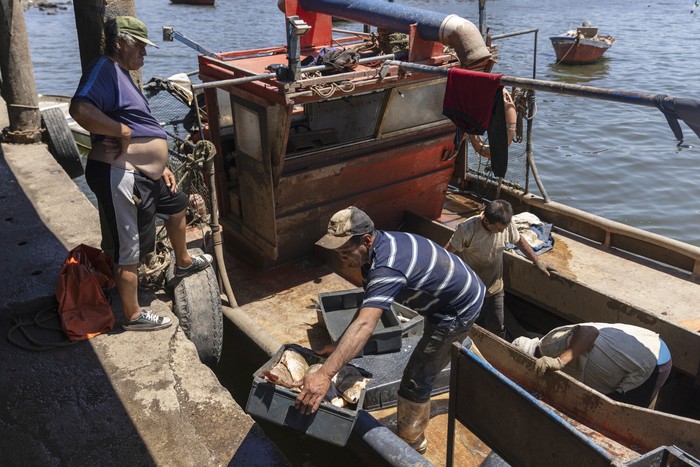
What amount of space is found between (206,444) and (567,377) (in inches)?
108

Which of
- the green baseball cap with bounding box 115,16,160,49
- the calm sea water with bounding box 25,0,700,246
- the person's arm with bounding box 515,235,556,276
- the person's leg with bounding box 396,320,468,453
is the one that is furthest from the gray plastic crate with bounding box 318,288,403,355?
the calm sea water with bounding box 25,0,700,246

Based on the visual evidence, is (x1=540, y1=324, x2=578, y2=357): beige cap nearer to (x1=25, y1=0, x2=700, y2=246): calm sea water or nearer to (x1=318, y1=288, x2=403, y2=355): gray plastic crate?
(x1=318, y1=288, x2=403, y2=355): gray plastic crate

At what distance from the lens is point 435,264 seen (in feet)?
12.6

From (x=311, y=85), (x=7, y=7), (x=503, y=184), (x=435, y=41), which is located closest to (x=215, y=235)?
(x=311, y=85)

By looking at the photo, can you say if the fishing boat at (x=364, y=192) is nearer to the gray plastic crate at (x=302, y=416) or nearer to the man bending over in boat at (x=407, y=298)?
the man bending over in boat at (x=407, y=298)

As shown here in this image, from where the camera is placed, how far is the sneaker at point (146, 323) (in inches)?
182

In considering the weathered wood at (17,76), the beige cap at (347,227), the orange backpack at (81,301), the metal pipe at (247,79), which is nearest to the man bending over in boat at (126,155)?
the orange backpack at (81,301)

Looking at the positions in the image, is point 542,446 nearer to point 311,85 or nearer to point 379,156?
point 311,85

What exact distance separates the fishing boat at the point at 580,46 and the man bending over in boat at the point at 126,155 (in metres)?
22.4

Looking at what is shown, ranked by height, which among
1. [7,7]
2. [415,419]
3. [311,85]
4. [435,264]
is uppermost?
[7,7]

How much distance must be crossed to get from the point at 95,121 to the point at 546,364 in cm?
375

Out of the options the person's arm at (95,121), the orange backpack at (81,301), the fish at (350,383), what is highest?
the person's arm at (95,121)

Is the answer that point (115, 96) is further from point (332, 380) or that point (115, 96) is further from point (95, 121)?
point (332, 380)

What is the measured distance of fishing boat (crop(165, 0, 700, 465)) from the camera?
219 inches
